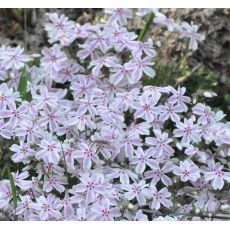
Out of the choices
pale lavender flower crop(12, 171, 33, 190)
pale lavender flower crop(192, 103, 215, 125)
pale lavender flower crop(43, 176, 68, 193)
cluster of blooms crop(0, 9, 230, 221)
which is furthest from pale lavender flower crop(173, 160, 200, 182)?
pale lavender flower crop(12, 171, 33, 190)

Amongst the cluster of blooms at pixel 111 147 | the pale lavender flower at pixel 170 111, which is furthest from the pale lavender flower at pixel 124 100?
the pale lavender flower at pixel 170 111

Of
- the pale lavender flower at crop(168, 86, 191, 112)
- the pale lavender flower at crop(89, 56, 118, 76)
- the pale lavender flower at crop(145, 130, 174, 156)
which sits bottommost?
the pale lavender flower at crop(145, 130, 174, 156)

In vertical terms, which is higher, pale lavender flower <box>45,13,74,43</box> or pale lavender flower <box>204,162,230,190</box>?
pale lavender flower <box>45,13,74,43</box>

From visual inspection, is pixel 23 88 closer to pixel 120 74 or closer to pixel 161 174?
pixel 120 74

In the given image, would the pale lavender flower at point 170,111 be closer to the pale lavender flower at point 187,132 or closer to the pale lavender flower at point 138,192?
the pale lavender flower at point 187,132

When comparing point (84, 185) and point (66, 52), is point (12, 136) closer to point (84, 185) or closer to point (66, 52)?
point (84, 185)

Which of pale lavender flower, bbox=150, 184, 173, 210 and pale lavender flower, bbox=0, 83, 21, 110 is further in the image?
pale lavender flower, bbox=0, 83, 21, 110

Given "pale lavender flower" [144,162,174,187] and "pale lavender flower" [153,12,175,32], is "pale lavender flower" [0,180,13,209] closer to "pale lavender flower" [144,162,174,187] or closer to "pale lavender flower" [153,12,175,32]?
"pale lavender flower" [144,162,174,187]

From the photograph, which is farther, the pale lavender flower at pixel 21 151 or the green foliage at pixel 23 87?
the green foliage at pixel 23 87
